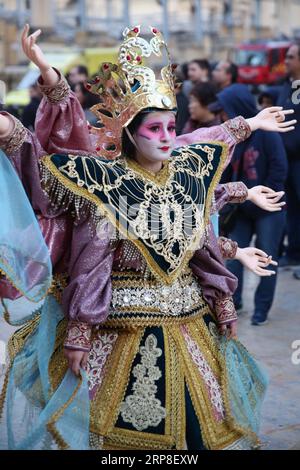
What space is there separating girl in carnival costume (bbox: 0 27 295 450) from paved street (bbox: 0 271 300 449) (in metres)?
0.89

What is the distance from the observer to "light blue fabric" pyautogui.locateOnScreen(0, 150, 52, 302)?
3848 mm

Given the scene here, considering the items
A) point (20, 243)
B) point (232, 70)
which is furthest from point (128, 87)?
point (232, 70)

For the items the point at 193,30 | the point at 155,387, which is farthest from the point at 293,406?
the point at 193,30

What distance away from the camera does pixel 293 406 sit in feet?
18.2

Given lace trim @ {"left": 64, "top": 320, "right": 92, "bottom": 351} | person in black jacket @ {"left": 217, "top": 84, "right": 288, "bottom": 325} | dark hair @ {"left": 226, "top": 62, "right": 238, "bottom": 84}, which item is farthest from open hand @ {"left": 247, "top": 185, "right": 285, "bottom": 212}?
dark hair @ {"left": 226, "top": 62, "right": 238, "bottom": 84}

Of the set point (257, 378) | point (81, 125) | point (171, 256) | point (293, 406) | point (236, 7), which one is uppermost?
point (81, 125)

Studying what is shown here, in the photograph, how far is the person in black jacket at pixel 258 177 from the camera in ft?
23.4

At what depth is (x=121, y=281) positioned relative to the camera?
13.3 feet

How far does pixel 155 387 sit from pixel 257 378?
2.32 ft

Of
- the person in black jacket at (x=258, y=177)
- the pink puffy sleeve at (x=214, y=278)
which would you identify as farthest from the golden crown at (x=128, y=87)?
the person in black jacket at (x=258, y=177)

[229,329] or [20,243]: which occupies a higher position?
[20,243]

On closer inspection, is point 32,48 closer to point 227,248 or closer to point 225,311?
point 227,248

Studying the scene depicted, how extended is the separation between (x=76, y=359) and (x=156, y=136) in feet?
3.11

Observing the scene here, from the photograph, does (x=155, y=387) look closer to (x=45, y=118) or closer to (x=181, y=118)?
(x=45, y=118)
